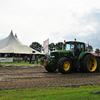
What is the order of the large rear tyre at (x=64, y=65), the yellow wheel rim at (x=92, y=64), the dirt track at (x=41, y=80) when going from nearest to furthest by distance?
the dirt track at (x=41, y=80) → the large rear tyre at (x=64, y=65) → the yellow wheel rim at (x=92, y=64)

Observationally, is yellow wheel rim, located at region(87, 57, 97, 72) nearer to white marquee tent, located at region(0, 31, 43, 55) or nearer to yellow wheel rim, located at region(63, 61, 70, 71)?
yellow wheel rim, located at region(63, 61, 70, 71)

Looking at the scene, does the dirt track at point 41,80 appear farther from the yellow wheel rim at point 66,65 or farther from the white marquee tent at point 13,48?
the white marquee tent at point 13,48

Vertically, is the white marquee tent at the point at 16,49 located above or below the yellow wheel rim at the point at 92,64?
above

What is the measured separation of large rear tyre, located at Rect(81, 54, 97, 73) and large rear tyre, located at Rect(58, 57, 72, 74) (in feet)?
3.54

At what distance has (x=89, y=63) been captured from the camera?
34.7 feet

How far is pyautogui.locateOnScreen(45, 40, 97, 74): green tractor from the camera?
31.9 ft

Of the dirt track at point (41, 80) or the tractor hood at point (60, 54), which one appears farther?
the tractor hood at point (60, 54)

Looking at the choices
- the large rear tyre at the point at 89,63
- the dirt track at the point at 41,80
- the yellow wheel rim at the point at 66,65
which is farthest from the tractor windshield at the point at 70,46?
the dirt track at the point at 41,80

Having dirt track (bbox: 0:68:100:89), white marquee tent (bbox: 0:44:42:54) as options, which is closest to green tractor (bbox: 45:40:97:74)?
dirt track (bbox: 0:68:100:89)

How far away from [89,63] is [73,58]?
4.80 ft

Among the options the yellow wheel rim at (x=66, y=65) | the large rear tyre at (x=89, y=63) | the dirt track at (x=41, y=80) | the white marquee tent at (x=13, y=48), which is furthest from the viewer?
the white marquee tent at (x=13, y=48)

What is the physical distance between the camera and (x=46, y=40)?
15477 millimetres

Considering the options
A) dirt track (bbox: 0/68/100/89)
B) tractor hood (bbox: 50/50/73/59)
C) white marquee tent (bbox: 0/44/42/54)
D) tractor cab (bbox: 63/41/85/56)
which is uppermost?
white marquee tent (bbox: 0/44/42/54)

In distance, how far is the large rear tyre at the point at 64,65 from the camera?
902cm
